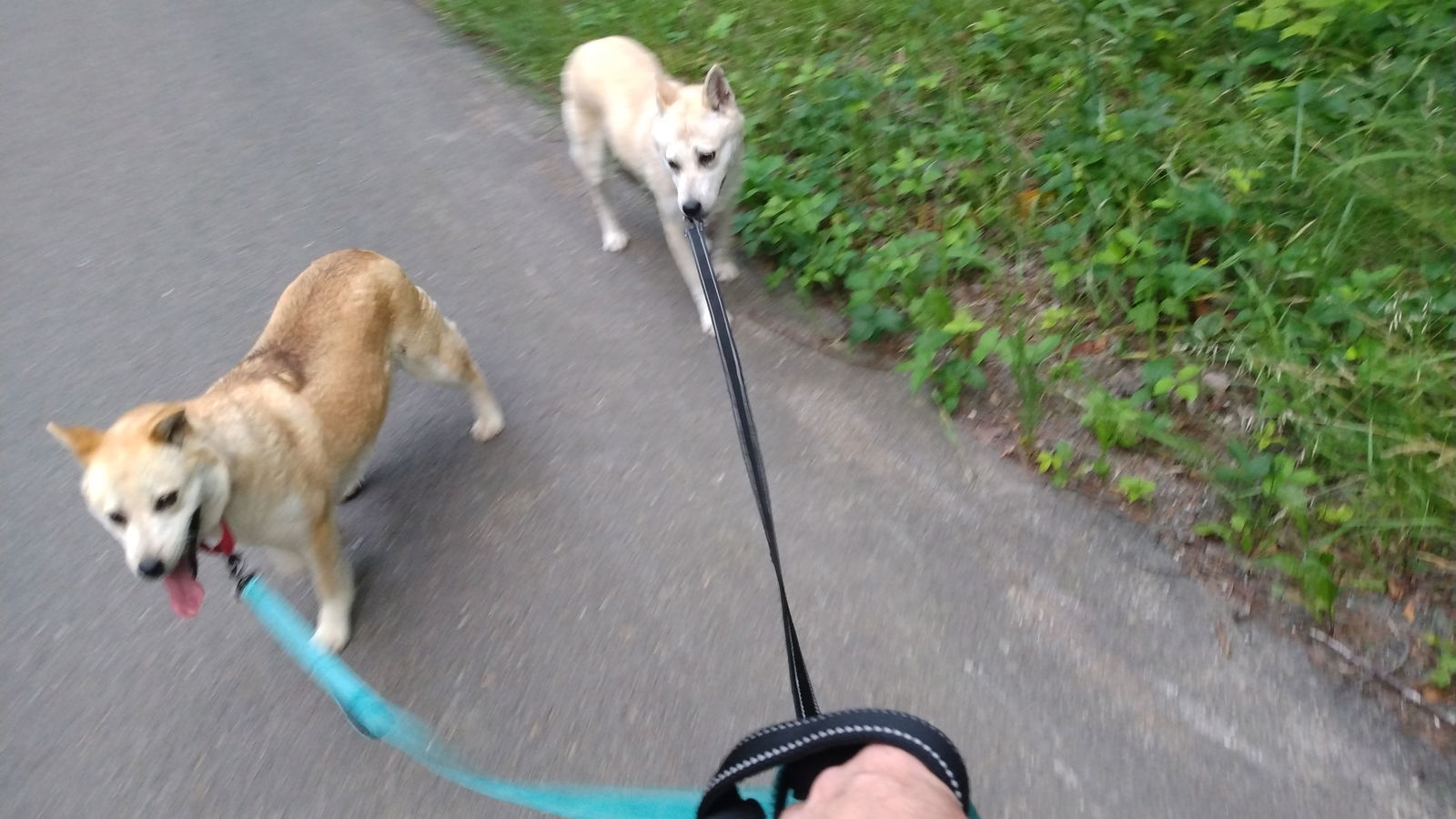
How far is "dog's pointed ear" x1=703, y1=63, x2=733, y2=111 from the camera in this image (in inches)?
154

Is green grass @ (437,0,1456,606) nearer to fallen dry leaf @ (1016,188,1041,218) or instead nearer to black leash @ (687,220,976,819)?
fallen dry leaf @ (1016,188,1041,218)

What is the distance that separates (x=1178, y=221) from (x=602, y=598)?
2.84 metres

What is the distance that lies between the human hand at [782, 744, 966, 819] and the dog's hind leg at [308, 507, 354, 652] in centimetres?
204

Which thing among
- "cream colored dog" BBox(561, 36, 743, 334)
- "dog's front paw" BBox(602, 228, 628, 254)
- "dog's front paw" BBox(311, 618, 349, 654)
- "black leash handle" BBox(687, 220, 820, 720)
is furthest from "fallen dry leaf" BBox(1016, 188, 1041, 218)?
"dog's front paw" BBox(311, 618, 349, 654)

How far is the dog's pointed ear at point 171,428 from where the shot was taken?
7.61 ft

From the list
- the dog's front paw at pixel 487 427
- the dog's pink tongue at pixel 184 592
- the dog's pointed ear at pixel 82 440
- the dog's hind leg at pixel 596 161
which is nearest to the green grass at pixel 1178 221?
the dog's hind leg at pixel 596 161

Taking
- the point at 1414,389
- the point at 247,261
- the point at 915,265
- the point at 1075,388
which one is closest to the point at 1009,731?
the point at 1075,388

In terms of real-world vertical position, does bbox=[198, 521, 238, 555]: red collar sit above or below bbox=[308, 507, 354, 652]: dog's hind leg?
above

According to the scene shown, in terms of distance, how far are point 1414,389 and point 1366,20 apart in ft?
7.16

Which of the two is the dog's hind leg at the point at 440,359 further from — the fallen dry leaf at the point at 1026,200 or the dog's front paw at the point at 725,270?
the fallen dry leaf at the point at 1026,200

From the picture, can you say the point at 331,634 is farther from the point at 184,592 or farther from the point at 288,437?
the point at 288,437

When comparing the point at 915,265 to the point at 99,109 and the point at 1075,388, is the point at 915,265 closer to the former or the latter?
the point at 1075,388

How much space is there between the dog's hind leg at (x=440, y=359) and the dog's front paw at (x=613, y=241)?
1367 mm

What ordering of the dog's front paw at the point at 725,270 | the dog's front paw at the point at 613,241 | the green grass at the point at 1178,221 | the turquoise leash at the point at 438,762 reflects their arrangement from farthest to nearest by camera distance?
the dog's front paw at the point at 613,241, the dog's front paw at the point at 725,270, the green grass at the point at 1178,221, the turquoise leash at the point at 438,762
